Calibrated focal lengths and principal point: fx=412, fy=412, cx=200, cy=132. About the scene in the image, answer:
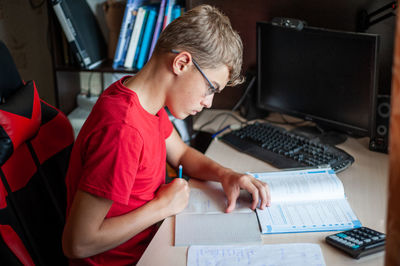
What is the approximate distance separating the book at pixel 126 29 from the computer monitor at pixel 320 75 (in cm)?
55

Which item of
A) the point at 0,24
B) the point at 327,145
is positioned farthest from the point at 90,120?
the point at 0,24

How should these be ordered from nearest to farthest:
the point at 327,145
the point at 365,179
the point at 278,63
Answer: the point at 365,179, the point at 327,145, the point at 278,63

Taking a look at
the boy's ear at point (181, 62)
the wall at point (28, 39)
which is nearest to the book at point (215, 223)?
the boy's ear at point (181, 62)

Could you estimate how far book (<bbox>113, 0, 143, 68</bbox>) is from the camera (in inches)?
70.1

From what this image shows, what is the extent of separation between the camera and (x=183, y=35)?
1062mm

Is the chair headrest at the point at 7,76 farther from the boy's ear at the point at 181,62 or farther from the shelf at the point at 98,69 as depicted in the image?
the shelf at the point at 98,69

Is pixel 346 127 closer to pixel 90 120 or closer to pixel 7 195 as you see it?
pixel 90 120

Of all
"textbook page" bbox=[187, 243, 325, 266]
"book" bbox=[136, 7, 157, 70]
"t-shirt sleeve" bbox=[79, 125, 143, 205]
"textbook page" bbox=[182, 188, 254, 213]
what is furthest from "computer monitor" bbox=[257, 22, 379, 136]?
"t-shirt sleeve" bbox=[79, 125, 143, 205]

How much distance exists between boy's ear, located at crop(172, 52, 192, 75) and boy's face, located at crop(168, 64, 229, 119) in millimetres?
16

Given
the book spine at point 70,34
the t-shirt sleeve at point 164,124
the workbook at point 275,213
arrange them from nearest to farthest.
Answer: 1. the workbook at point 275,213
2. the t-shirt sleeve at point 164,124
3. the book spine at point 70,34

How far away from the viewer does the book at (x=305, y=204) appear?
1.04 metres

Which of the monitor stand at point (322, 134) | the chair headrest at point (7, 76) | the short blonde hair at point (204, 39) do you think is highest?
the short blonde hair at point (204, 39)

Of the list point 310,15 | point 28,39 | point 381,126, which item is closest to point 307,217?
point 381,126

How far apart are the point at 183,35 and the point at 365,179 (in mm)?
726
